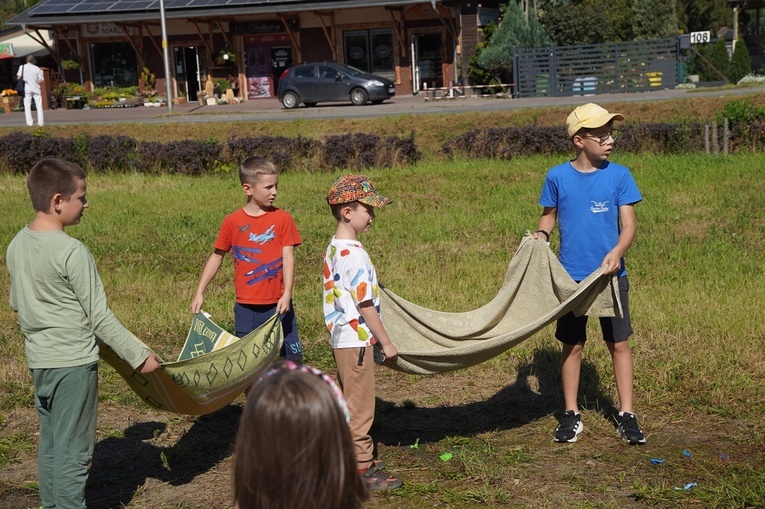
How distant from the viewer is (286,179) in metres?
16.9

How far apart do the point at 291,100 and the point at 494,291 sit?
79.7 ft

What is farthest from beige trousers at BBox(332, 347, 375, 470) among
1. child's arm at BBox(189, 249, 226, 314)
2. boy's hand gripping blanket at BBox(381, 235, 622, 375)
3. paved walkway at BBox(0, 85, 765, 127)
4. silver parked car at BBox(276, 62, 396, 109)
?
silver parked car at BBox(276, 62, 396, 109)

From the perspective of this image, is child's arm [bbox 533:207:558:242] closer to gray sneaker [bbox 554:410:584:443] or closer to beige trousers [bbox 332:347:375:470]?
gray sneaker [bbox 554:410:584:443]

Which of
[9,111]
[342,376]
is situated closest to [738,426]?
[342,376]

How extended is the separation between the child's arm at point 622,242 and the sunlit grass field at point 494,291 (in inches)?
44.0

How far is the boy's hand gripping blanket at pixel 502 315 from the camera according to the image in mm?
5066

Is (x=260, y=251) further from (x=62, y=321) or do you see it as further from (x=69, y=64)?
(x=69, y=64)

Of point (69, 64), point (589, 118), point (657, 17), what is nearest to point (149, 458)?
point (589, 118)

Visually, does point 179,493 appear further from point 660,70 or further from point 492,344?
point 660,70

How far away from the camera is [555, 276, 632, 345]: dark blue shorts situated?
519cm

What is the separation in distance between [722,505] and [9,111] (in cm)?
4181

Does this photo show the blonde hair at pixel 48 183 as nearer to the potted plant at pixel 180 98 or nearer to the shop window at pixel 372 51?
the shop window at pixel 372 51

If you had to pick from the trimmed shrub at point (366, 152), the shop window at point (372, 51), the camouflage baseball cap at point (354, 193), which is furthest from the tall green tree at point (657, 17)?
the camouflage baseball cap at point (354, 193)

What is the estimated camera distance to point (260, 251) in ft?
17.3
